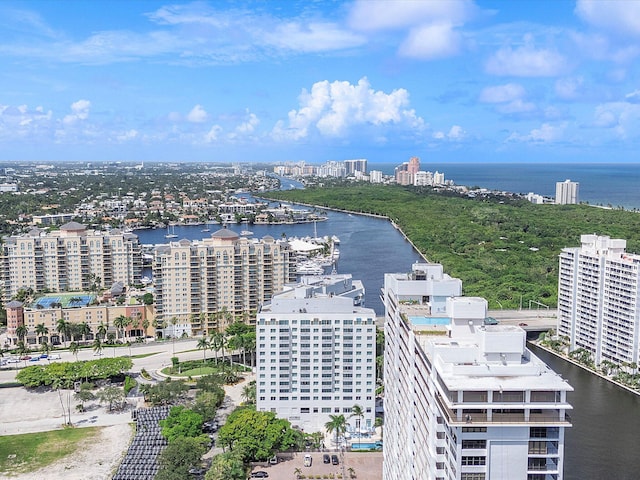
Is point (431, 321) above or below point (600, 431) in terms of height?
above

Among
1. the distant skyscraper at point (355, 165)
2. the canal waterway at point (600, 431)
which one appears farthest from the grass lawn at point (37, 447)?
the distant skyscraper at point (355, 165)

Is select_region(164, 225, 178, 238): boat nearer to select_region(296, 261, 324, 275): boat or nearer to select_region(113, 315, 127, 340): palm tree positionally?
select_region(296, 261, 324, 275): boat

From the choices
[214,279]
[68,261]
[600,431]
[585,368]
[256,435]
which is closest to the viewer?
[256,435]

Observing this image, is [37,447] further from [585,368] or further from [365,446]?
[585,368]

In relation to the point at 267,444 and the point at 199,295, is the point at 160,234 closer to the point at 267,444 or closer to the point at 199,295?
the point at 199,295

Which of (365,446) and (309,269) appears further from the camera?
A: (309,269)

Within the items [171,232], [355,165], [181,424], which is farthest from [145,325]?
[355,165]

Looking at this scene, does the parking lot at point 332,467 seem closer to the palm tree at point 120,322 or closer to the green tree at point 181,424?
the green tree at point 181,424

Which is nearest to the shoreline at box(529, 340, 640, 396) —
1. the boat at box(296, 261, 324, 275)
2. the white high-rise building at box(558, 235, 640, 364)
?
the white high-rise building at box(558, 235, 640, 364)
